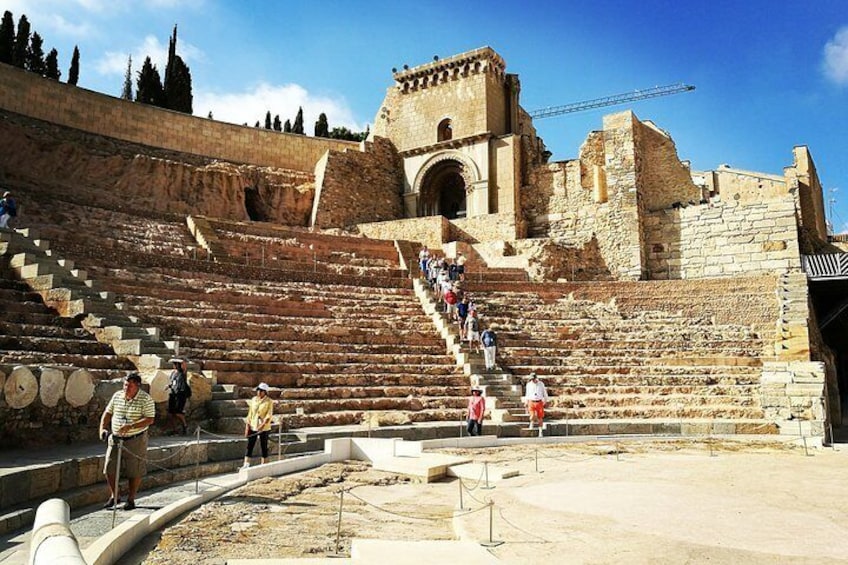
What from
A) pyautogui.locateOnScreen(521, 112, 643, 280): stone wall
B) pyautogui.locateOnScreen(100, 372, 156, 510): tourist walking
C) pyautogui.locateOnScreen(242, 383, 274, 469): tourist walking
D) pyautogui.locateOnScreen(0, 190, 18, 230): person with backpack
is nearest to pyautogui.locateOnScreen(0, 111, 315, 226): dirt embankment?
pyautogui.locateOnScreen(0, 190, 18, 230): person with backpack

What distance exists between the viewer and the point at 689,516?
5.64 m

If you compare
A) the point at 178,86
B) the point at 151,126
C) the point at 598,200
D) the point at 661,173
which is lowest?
the point at 598,200

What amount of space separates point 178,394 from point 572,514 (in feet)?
17.5

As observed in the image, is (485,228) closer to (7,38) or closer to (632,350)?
(632,350)

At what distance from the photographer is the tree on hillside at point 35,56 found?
3588 cm

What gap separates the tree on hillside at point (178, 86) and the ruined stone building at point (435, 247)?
8989 mm

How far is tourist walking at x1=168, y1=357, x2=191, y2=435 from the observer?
8.76m

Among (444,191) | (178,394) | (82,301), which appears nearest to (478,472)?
(178,394)

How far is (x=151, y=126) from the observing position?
86.0 ft

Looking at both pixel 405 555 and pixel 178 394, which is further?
pixel 178 394

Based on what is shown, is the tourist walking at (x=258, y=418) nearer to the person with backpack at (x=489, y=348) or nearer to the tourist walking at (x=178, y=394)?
the tourist walking at (x=178, y=394)

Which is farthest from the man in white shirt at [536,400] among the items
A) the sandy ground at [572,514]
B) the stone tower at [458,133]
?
the stone tower at [458,133]

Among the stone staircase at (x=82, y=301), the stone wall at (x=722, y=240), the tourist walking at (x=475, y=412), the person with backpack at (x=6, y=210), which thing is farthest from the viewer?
the stone wall at (x=722, y=240)

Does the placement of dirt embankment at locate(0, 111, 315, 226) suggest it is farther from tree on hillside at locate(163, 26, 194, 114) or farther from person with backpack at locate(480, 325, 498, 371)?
person with backpack at locate(480, 325, 498, 371)
